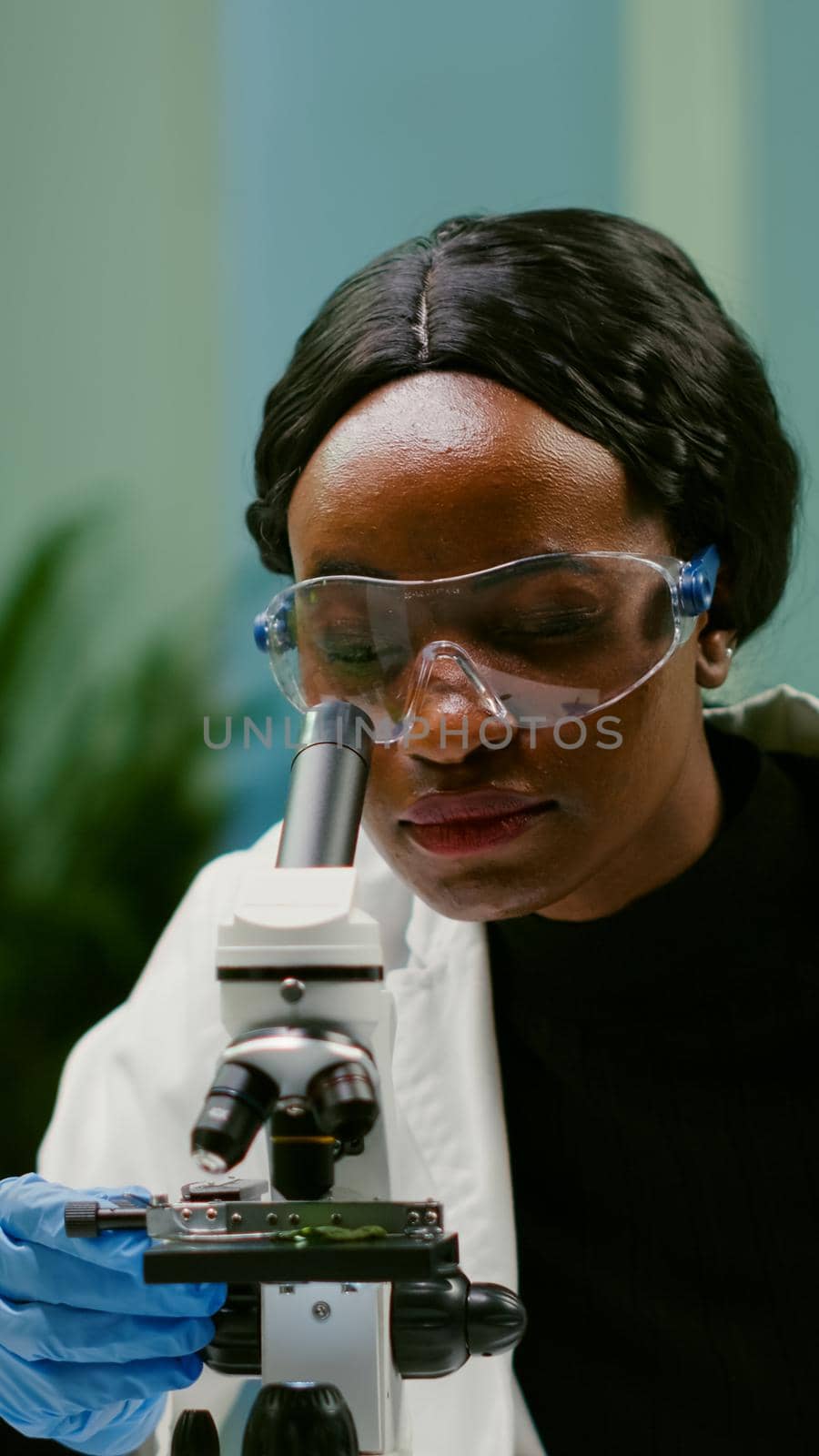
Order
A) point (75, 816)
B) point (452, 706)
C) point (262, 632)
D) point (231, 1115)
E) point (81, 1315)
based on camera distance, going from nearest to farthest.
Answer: point (231, 1115) → point (81, 1315) → point (452, 706) → point (262, 632) → point (75, 816)

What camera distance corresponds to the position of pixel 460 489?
1148mm

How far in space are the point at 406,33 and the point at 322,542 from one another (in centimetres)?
168

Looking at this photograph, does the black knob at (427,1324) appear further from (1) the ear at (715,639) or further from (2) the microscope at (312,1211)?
(1) the ear at (715,639)

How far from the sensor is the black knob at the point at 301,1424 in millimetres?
698

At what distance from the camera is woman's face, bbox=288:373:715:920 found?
3.77 feet

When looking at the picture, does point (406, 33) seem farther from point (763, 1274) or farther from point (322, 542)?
point (763, 1274)

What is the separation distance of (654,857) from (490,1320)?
0.68 m

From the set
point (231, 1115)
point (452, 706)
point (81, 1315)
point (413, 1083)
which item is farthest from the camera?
point (413, 1083)

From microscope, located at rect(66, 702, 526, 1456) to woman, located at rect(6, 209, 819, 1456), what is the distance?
0.32 metres

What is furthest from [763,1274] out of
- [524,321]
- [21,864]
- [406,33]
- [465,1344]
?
[406,33]

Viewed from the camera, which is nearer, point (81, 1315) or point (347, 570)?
point (81, 1315)

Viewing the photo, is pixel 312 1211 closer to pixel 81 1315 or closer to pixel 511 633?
pixel 81 1315

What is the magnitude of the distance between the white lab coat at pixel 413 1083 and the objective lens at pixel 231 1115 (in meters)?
0.55

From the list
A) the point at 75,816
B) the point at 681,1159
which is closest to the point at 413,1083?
the point at 681,1159
